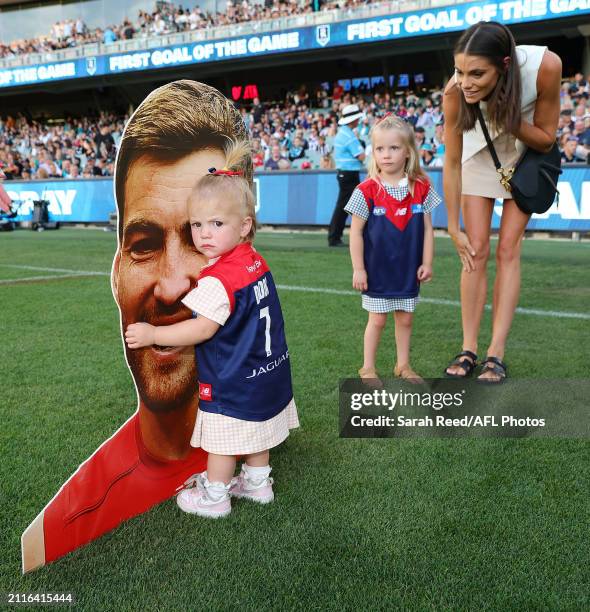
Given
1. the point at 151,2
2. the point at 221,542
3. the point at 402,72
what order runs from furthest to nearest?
the point at 151,2, the point at 402,72, the point at 221,542

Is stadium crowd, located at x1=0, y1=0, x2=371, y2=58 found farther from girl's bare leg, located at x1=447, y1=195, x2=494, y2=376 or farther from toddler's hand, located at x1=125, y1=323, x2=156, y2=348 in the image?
toddler's hand, located at x1=125, y1=323, x2=156, y2=348

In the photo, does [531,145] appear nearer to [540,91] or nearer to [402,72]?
[540,91]

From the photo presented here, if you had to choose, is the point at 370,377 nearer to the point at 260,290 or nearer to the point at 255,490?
the point at 255,490

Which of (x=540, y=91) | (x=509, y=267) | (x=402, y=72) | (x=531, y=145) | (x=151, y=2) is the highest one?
(x=151, y=2)

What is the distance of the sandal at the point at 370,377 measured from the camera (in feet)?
10.6

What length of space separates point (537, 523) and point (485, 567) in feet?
0.98

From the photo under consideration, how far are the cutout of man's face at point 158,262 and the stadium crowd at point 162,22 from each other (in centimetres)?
2135

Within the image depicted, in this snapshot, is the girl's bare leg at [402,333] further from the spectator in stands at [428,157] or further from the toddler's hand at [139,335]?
the spectator in stands at [428,157]

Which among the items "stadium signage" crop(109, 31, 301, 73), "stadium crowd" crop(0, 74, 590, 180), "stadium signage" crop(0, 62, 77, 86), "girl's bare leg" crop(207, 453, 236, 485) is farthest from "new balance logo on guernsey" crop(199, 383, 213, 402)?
"stadium signage" crop(0, 62, 77, 86)

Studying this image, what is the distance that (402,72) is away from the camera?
23297 millimetres

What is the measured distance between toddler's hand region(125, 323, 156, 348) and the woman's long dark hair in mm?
1942

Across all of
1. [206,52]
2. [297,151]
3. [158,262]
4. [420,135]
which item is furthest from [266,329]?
[206,52]

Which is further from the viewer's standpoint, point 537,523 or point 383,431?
point 383,431

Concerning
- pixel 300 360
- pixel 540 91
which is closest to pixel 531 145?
pixel 540 91
